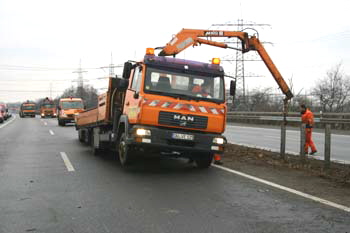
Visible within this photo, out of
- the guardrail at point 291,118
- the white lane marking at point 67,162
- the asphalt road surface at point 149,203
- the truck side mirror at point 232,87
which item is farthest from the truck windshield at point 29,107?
the truck side mirror at point 232,87

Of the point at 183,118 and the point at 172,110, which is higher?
the point at 172,110

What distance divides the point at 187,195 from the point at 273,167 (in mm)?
4047

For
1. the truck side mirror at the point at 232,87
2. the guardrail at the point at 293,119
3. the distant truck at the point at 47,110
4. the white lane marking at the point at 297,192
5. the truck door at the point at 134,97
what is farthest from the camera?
the distant truck at the point at 47,110

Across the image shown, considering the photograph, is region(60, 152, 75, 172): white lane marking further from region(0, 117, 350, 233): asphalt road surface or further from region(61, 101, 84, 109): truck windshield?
region(61, 101, 84, 109): truck windshield

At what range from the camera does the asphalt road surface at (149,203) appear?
4746 mm

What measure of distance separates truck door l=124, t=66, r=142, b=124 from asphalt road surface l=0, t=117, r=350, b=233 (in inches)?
48.8

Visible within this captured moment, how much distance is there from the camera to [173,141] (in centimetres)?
834

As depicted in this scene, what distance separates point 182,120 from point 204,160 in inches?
57.9

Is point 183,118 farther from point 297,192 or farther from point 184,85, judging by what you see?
point 297,192

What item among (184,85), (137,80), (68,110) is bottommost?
(68,110)

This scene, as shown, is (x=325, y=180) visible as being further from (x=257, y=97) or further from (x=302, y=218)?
(x=257, y=97)

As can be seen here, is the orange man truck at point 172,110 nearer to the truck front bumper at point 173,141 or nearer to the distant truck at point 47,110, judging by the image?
the truck front bumper at point 173,141

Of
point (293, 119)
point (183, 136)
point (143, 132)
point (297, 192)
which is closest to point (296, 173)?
point (297, 192)

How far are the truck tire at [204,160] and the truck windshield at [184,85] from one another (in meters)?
1.33
